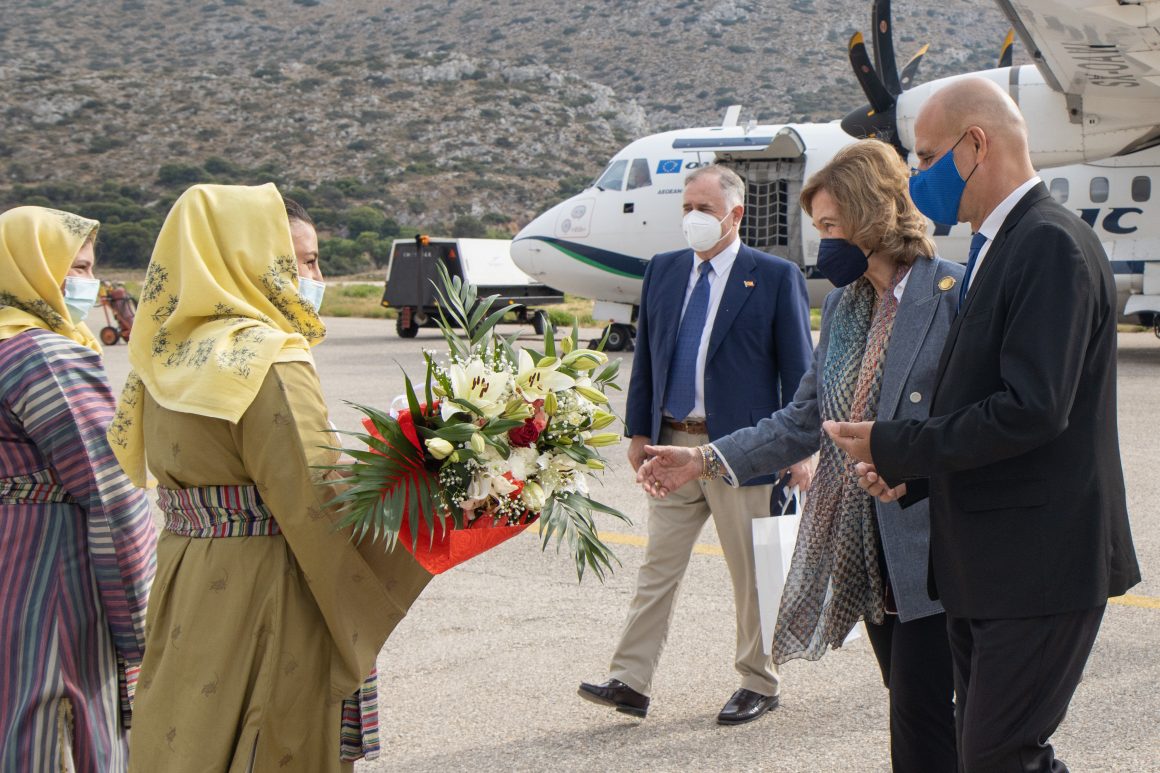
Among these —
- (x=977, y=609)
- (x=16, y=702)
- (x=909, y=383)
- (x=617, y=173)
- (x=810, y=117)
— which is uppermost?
(x=909, y=383)

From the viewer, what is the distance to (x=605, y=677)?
453cm

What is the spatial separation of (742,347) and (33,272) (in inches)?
97.9

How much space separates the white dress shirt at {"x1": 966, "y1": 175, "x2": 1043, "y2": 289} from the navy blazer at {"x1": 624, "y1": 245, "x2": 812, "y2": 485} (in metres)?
1.84

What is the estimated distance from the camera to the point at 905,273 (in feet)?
10.5

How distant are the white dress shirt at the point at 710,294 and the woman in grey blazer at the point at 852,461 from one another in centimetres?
101

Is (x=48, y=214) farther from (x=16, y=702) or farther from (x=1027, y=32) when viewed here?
(x=1027, y=32)

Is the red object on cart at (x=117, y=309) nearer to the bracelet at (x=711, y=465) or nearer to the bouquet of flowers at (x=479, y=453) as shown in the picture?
the bracelet at (x=711, y=465)

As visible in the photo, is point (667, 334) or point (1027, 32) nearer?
point (667, 334)

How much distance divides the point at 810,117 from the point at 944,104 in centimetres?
8198

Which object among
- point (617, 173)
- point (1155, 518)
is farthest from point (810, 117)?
point (1155, 518)

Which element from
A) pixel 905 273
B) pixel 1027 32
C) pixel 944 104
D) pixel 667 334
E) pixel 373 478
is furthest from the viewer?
pixel 1027 32

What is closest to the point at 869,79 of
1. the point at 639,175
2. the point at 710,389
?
the point at 639,175

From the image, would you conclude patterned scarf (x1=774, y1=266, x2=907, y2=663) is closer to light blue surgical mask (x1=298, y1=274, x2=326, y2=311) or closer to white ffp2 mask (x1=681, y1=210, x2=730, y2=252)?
white ffp2 mask (x1=681, y1=210, x2=730, y2=252)

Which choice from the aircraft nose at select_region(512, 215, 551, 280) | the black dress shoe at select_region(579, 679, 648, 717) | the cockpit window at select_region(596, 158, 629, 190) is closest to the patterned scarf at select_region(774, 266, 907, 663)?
the black dress shoe at select_region(579, 679, 648, 717)
